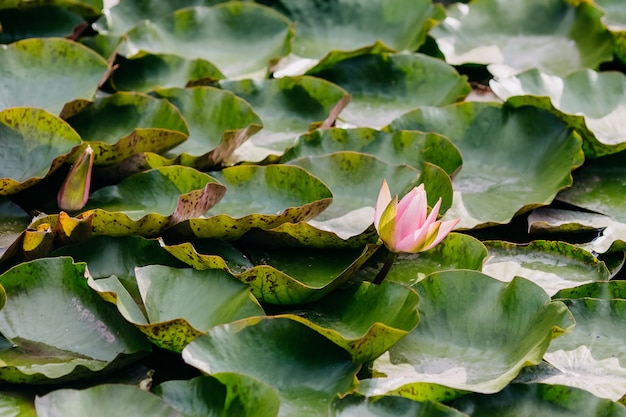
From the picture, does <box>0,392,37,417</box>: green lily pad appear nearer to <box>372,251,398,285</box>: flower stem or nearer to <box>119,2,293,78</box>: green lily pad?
<box>372,251,398,285</box>: flower stem

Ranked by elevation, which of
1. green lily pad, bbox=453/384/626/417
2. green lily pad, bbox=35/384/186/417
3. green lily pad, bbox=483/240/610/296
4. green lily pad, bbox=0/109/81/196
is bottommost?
green lily pad, bbox=483/240/610/296

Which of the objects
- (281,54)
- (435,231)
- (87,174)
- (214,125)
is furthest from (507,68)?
(87,174)

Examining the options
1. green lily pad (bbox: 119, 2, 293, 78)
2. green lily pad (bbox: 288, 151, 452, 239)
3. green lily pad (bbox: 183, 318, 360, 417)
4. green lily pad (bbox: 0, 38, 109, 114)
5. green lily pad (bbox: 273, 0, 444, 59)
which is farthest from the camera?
green lily pad (bbox: 273, 0, 444, 59)

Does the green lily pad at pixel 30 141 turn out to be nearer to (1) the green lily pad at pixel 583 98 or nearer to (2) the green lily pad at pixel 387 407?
(2) the green lily pad at pixel 387 407

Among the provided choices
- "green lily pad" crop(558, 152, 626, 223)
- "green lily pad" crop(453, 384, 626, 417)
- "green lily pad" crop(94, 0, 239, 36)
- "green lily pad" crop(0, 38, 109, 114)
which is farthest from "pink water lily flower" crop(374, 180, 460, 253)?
"green lily pad" crop(94, 0, 239, 36)

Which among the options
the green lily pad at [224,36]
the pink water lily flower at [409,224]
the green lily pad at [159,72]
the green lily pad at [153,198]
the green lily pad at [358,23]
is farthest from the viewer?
the green lily pad at [358,23]

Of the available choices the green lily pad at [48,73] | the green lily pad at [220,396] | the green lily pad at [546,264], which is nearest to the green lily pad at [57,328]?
the green lily pad at [220,396]

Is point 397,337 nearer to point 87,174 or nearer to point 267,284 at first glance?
point 267,284
